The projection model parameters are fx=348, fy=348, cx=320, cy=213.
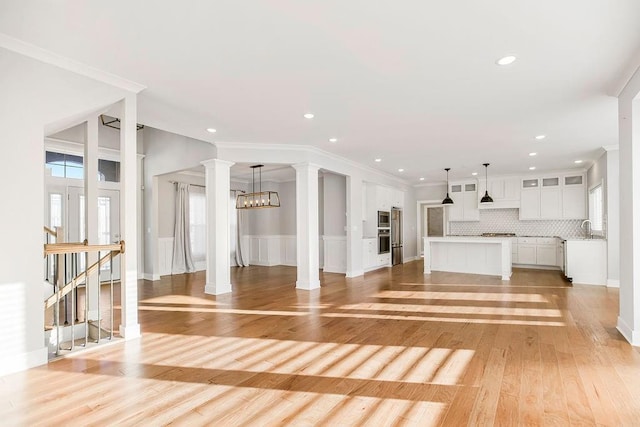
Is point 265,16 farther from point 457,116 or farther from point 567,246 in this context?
point 567,246

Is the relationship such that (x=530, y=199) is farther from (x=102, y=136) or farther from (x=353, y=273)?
(x=102, y=136)

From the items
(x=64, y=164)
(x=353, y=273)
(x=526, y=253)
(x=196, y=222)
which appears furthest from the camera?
(x=526, y=253)

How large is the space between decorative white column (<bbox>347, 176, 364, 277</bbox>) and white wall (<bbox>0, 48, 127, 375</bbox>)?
577cm

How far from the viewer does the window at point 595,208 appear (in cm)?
786

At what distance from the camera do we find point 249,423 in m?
2.03

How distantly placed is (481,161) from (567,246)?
8.03ft

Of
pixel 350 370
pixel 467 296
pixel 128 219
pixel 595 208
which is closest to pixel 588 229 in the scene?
pixel 595 208

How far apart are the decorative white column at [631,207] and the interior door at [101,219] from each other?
7.91 meters

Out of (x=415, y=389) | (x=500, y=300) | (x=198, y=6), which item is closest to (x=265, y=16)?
(x=198, y=6)

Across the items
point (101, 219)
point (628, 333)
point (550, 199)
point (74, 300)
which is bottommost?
point (628, 333)

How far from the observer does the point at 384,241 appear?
31.2 ft

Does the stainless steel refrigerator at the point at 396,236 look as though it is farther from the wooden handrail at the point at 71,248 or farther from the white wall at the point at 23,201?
the white wall at the point at 23,201

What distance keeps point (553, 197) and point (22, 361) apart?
1090 centimetres

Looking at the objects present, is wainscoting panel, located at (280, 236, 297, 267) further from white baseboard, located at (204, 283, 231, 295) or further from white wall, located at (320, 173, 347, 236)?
white baseboard, located at (204, 283, 231, 295)
